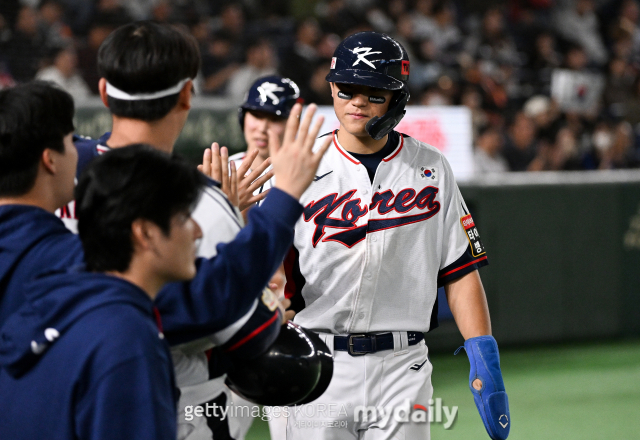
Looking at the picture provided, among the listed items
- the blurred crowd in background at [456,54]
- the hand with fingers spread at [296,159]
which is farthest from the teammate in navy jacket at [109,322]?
the blurred crowd in background at [456,54]

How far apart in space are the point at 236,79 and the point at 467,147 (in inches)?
126

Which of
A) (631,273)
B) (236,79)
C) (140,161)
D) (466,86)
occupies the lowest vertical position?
(631,273)

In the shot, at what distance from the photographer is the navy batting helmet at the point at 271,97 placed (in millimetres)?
5824

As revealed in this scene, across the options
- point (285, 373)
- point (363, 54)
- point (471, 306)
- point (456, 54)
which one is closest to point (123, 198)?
point (285, 373)

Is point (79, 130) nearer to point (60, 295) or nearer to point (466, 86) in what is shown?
point (60, 295)

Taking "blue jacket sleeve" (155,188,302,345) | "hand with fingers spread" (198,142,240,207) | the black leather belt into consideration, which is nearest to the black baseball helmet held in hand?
"blue jacket sleeve" (155,188,302,345)

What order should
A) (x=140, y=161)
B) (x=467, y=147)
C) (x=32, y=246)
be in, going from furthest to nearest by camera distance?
(x=467, y=147) → (x=32, y=246) → (x=140, y=161)

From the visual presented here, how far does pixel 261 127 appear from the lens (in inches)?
226

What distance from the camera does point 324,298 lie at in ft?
11.3

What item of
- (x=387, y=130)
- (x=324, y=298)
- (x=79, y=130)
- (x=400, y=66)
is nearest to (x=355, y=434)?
(x=324, y=298)

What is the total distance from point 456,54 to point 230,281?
1293 cm

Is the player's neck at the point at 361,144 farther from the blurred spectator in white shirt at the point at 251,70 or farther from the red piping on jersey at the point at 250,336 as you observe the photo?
the blurred spectator in white shirt at the point at 251,70

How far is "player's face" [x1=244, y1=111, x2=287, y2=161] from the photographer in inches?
225

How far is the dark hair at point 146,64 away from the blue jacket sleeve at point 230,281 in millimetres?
486
